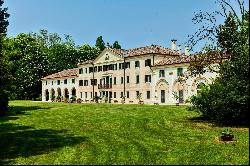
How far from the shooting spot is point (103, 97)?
74.9 meters

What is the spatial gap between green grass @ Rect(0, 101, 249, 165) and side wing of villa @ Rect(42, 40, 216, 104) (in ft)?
90.8

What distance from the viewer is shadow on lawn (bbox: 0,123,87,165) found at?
59.5 feet

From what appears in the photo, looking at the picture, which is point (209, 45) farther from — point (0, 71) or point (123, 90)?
point (123, 90)

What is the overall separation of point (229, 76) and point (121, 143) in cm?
1099

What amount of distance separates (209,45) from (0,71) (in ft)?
65.1

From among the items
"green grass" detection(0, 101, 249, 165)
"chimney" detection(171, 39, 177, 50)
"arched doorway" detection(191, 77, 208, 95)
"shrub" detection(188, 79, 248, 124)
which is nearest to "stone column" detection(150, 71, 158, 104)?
"arched doorway" detection(191, 77, 208, 95)

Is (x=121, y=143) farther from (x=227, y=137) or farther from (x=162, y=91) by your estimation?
(x=162, y=91)

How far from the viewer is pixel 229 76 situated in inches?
1065

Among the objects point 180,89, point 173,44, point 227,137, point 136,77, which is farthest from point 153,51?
point 227,137

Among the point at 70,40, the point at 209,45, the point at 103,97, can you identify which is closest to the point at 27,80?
the point at 103,97

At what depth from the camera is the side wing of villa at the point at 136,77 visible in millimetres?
58656

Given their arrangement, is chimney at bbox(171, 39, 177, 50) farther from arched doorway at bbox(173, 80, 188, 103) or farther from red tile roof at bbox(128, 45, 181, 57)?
arched doorway at bbox(173, 80, 188, 103)

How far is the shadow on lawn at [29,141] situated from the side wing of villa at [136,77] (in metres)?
30.9

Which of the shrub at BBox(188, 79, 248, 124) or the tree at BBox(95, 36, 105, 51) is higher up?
the tree at BBox(95, 36, 105, 51)
